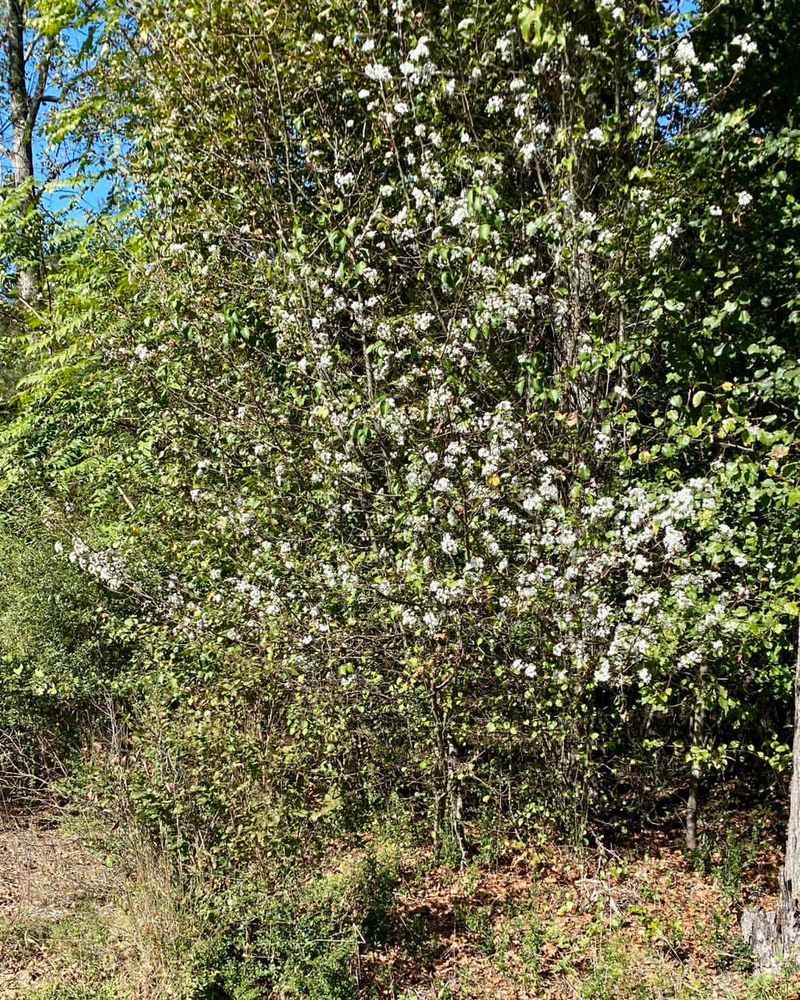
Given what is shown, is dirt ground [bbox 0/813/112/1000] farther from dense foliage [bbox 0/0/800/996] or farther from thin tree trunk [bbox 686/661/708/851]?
thin tree trunk [bbox 686/661/708/851]

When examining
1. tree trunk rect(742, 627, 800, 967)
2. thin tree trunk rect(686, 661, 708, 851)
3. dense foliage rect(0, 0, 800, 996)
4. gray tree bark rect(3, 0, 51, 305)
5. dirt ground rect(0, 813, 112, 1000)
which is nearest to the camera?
tree trunk rect(742, 627, 800, 967)

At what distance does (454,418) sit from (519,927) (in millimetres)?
2750

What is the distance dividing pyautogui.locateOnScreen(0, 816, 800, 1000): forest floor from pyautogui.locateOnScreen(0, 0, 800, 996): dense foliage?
12.9 inches

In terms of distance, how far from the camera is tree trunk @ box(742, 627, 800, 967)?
4.03m

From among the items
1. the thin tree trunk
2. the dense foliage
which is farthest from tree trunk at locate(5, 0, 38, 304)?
the thin tree trunk

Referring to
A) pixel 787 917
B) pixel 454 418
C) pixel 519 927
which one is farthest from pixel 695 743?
pixel 454 418

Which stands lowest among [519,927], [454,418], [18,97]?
[519,927]

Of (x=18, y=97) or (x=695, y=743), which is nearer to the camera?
(x=695, y=743)

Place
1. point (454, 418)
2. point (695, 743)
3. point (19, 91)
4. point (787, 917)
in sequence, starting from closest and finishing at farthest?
point (787, 917)
point (454, 418)
point (695, 743)
point (19, 91)

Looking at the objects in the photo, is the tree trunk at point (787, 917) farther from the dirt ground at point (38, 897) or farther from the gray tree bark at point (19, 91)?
the gray tree bark at point (19, 91)

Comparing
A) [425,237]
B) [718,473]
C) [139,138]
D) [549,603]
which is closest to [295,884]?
[549,603]

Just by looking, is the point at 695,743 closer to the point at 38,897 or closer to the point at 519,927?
the point at 519,927

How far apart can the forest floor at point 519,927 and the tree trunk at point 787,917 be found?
0.11 m

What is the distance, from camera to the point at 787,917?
13.3ft
